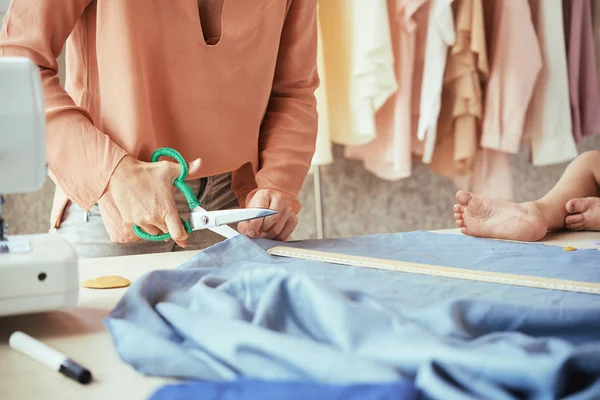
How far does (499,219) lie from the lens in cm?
120

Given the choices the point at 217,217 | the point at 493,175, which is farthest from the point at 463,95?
the point at 217,217

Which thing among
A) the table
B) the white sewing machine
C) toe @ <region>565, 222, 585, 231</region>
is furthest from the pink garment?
the white sewing machine

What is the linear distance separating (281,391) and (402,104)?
1734 mm

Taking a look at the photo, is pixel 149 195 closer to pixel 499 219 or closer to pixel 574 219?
pixel 499 219

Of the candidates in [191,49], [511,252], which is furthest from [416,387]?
[191,49]

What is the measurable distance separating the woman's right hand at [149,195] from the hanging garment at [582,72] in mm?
1599

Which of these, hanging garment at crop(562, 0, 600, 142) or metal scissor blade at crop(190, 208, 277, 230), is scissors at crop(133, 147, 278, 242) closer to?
metal scissor blade at crop(190, 208, 277, 230)

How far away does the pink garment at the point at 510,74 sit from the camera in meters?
2.07

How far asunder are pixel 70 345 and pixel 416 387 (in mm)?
324

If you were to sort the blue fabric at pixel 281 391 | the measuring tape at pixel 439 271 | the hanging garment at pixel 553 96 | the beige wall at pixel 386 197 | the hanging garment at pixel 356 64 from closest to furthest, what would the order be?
1. the blue fabric at pixel 281 391
2. the measuring tape at pixel 439 271
3. the hanging garment at pixel 356 64
4. the hanging garment at pixel 553 96
5. the beige wall at pixel 386 197

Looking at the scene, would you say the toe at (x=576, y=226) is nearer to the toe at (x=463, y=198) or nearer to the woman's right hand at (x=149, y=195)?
the toe at (x=463, y=198)

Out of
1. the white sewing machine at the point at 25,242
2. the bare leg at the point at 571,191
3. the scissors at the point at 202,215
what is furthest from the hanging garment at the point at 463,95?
the white sewing machine at the point at 25,242

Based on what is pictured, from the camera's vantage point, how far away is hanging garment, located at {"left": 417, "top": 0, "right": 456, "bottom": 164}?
2016 millimetres

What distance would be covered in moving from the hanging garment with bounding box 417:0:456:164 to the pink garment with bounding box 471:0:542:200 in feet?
0.55
